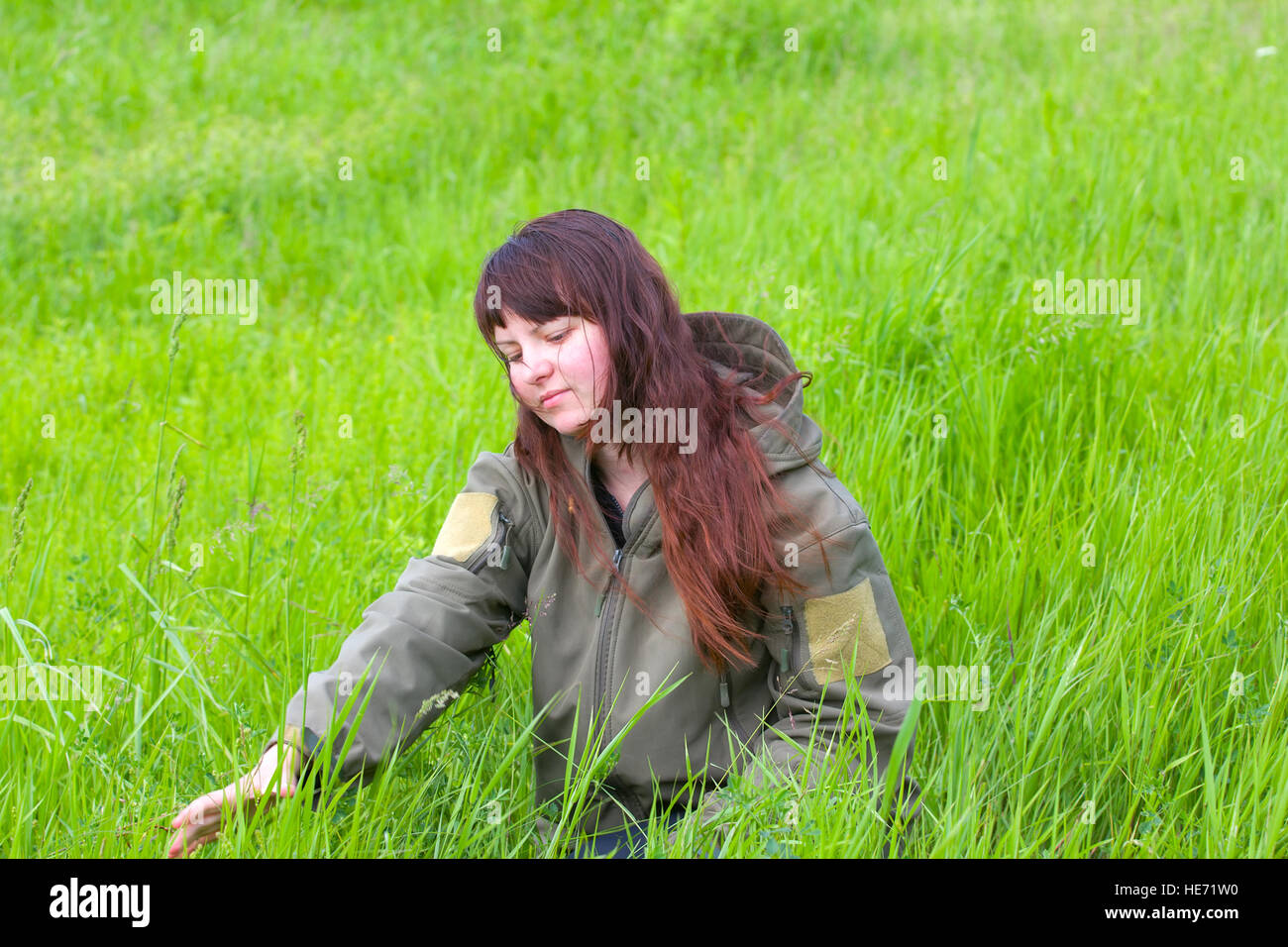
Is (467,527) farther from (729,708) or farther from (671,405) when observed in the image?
(729,708)

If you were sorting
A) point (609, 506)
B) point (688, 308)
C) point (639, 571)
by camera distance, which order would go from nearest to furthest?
point (639, 571), point (609, 506), point (688, 308)

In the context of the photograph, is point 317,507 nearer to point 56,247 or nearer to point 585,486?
point 585,486

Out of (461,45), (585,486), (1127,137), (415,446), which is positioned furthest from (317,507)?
(461,45)

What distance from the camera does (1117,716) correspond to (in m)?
2.29

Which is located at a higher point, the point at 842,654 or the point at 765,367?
the point at 765,367

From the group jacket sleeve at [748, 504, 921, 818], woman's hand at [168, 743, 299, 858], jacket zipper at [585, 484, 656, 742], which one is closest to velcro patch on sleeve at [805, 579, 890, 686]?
jacket sleeve at [748, 504, 921, 818]

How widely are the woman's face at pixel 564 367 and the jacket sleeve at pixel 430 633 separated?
22 cm

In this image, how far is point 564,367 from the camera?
6.61 feet

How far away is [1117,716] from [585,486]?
1.21 m

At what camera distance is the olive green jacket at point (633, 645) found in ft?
→ 6.56

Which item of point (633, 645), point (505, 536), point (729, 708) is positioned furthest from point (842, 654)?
point (505, 536)

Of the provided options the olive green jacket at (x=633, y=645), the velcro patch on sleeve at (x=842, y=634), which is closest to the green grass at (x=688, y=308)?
the olive green jacket at (x=633, y=645)

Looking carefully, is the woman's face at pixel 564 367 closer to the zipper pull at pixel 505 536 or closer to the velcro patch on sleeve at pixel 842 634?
the zipper pull at pixel 505 536

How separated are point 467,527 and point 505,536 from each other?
0.25 feet
